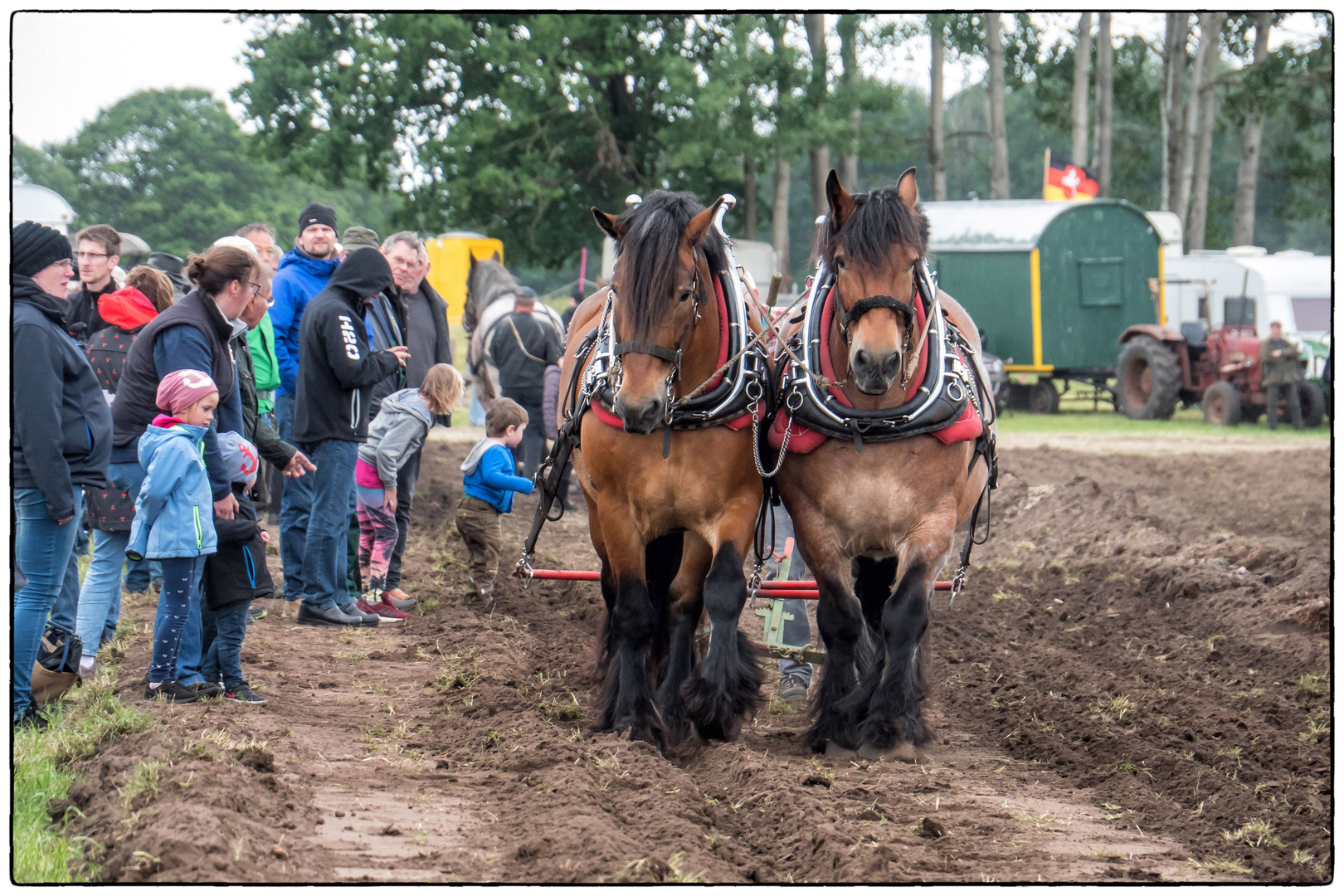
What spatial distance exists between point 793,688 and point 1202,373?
1753cm

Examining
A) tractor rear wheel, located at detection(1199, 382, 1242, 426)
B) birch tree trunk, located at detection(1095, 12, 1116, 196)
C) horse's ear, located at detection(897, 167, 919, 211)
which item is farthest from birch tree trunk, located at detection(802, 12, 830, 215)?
horse's ear, located at detection(897, 167, 919, 211)

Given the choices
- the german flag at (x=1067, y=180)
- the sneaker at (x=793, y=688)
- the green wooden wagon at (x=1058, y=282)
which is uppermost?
the german flag at (x=1067, y=180)

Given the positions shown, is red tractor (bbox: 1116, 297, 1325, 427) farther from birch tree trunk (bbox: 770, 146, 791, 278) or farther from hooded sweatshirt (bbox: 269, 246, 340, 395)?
hooded sweatshirt (bbox: 269, 246, 340, 395)

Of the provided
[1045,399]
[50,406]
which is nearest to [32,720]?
[50,406]

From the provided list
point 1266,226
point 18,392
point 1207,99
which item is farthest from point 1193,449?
point 1266,226

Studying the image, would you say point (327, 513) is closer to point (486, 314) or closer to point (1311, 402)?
point (486, 314)

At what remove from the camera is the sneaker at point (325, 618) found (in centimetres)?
659

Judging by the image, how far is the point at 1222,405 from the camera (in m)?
19.8

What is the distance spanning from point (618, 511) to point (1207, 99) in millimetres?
30519

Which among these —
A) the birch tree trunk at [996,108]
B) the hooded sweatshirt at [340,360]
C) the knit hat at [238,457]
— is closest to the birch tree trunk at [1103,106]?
the birch tree trunk at [996,108]

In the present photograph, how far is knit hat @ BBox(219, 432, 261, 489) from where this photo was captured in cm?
497

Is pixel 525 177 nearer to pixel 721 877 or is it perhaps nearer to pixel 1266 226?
pixel 721 877

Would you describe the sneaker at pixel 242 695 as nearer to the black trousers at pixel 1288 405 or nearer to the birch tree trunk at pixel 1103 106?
the black trousers at pixel 1288 405

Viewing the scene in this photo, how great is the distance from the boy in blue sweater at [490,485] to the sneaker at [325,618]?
796 millimetres
